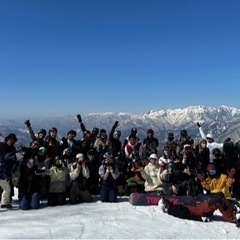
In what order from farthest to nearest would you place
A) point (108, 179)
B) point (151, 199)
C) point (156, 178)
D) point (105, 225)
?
point (156, 178) → point (108, 179) → point (151, 199) → point (105, 225)

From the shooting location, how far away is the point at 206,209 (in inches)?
396

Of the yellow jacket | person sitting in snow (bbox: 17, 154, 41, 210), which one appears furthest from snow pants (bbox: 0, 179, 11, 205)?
the yellow jacket

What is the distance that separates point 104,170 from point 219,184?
4502 mm

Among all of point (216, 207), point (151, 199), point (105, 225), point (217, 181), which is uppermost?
point (217, 181)

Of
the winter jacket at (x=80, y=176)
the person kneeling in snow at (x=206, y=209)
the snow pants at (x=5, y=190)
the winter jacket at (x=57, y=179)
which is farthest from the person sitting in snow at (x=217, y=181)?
the snow pants at (x=5, y=190)

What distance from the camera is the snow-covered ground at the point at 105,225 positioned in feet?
28.7

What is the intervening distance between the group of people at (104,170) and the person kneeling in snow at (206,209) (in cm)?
123

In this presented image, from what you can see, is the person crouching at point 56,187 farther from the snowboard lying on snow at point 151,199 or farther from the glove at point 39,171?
the snowboard lying on snow at point 151,199

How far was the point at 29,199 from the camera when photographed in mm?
11422

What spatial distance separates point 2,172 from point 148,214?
554cm

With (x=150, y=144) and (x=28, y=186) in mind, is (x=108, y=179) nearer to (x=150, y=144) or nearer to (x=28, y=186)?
(x=28, y=186)

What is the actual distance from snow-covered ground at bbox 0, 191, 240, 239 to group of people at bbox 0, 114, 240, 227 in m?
0.92

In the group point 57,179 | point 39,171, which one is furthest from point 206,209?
point 39,171

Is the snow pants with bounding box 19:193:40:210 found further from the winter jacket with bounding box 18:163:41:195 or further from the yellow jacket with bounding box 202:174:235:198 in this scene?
the yellow jacket with bounding box 202:174:235:198
